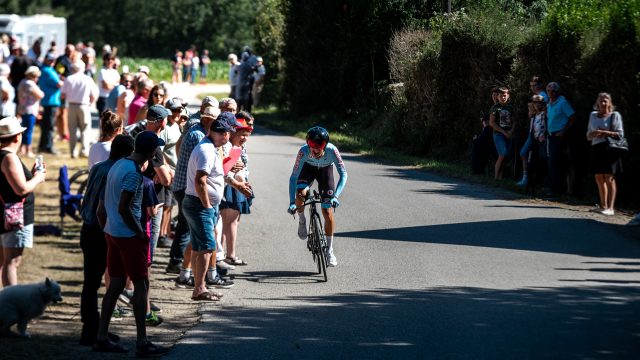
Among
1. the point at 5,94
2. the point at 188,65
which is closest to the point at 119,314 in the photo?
the point at 5,94

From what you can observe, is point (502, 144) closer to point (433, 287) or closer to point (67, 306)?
point (433, 287)

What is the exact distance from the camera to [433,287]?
11.9 meters

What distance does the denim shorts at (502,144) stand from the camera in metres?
20.0

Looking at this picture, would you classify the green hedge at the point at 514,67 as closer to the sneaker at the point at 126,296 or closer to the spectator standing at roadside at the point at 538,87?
the spectator standing at roadside at the point at 538,87

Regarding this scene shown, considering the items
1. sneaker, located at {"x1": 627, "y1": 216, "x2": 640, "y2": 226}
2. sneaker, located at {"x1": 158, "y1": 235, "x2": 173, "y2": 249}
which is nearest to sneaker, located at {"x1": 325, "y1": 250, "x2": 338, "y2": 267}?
sneaker, located at {"x1": 158, "y1": 235, "x2": 173, "y2": 249}

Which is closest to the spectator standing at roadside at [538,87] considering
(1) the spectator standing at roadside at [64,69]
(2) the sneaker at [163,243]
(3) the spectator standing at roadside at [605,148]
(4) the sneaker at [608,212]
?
(3) the spectator standing at roadside at [605,148]

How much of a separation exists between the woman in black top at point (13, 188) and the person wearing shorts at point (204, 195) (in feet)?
4.92

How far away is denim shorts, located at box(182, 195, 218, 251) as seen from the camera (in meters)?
11.3

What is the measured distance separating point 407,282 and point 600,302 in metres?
2.21

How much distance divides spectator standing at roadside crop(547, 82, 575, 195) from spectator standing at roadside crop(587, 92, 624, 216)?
1.22 m

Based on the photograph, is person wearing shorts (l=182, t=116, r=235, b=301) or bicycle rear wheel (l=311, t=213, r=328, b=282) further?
bicycle rear wheel (l=311, t=213, r=328, b=282)

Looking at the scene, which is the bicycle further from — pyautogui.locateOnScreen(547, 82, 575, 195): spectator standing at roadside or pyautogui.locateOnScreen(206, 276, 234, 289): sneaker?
pyautogui.locateOnScreen(547, 82, 575, 195): spectator standing at roadside

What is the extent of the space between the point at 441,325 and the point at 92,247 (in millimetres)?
3289

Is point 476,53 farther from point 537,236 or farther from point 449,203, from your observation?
point 537,236
